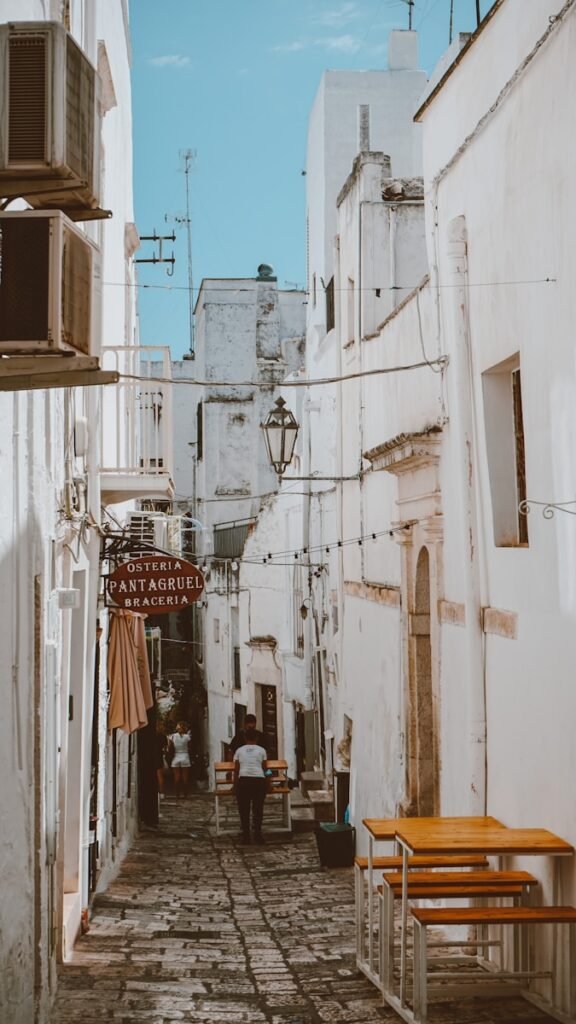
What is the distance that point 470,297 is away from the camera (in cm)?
904

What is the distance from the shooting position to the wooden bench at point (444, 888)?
22.3ft

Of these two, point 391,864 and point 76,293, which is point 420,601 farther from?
point 76,293

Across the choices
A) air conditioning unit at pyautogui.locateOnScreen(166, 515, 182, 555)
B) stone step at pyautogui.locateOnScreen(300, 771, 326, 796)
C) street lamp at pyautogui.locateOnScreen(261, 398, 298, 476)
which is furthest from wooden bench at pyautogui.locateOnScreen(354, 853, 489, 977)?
air conditioning unit at pyautogui.locateOnScreen(166, 515, 182, 555)

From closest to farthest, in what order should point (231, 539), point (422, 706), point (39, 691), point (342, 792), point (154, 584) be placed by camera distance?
point (39, 691) < point (154, 584) < point (422, 706) < point (342, 792) < point (231, 539)

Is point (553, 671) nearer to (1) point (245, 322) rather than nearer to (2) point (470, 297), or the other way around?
(2) point (470, 297)

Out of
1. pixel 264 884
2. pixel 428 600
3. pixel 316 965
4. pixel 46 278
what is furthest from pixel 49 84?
pixel 264 884

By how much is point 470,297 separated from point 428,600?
3380mm

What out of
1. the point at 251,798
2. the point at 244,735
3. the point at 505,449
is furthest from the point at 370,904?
the point at 244,735

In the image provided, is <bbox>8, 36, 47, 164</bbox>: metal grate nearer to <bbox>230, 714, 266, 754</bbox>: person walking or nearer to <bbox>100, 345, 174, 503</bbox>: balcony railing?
<bbox>100, 345, 174, 503</bbox>: balcony railing

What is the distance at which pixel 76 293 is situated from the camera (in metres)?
4.92

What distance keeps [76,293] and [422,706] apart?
7.07 m

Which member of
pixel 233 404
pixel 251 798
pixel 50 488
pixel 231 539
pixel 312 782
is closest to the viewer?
pixel 50 488

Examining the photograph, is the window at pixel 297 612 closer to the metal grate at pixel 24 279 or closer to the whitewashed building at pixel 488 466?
the whitewashed building at pixel 488 466

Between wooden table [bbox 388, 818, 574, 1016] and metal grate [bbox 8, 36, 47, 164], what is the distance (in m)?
4.10
